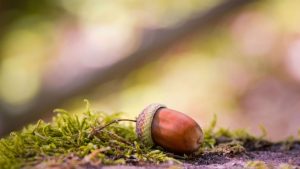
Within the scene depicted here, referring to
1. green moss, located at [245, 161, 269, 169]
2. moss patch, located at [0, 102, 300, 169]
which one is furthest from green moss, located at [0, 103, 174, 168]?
green moss, located at [245, 161, 269, 169]

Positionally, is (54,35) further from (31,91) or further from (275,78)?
(275,78)

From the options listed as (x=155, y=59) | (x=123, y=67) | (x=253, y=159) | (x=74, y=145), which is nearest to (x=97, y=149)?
(x=74, y=145)

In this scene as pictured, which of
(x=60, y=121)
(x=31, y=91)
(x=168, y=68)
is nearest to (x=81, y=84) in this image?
(x=31, y=91)

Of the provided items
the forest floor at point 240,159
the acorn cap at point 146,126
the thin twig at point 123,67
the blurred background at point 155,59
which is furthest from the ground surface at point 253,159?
the thin twig at point 123,67

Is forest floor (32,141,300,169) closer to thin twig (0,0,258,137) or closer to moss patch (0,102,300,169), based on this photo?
moss patch (0,102,300,169)

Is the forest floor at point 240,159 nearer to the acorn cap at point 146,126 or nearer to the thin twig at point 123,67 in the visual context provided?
the acorn cap at point 146,126
